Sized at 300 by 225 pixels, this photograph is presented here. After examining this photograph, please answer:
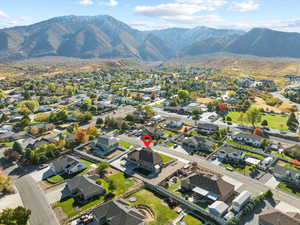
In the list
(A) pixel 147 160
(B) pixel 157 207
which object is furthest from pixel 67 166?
(B) pixel 157 207

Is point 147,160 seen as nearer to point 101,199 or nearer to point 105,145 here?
point 101,199

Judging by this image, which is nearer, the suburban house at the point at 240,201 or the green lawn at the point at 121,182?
the suburban house at the point at 240,201

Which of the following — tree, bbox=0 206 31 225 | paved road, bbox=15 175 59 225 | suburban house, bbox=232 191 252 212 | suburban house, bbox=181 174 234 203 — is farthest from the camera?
suburban house, bbox=181 174 234 203

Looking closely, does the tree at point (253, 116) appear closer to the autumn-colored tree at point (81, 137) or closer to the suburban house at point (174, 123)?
the suburban house at point (174, 123)

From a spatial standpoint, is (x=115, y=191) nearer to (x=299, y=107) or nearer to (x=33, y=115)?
(x=33, y=115)

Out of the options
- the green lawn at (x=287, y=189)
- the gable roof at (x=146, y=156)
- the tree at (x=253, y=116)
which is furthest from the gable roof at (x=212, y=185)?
the tree at (x=253, y=116)

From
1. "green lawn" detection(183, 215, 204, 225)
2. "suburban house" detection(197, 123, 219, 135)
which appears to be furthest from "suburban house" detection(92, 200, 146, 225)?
"suburban house" detection(197, 123, 219, 135)

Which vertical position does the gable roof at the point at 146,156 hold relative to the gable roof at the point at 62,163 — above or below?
above

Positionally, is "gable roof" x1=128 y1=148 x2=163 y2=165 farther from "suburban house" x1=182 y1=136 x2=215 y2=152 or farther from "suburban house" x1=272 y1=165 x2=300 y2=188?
"suburban house" x1=272 y1=165 x2=300 y2=188
